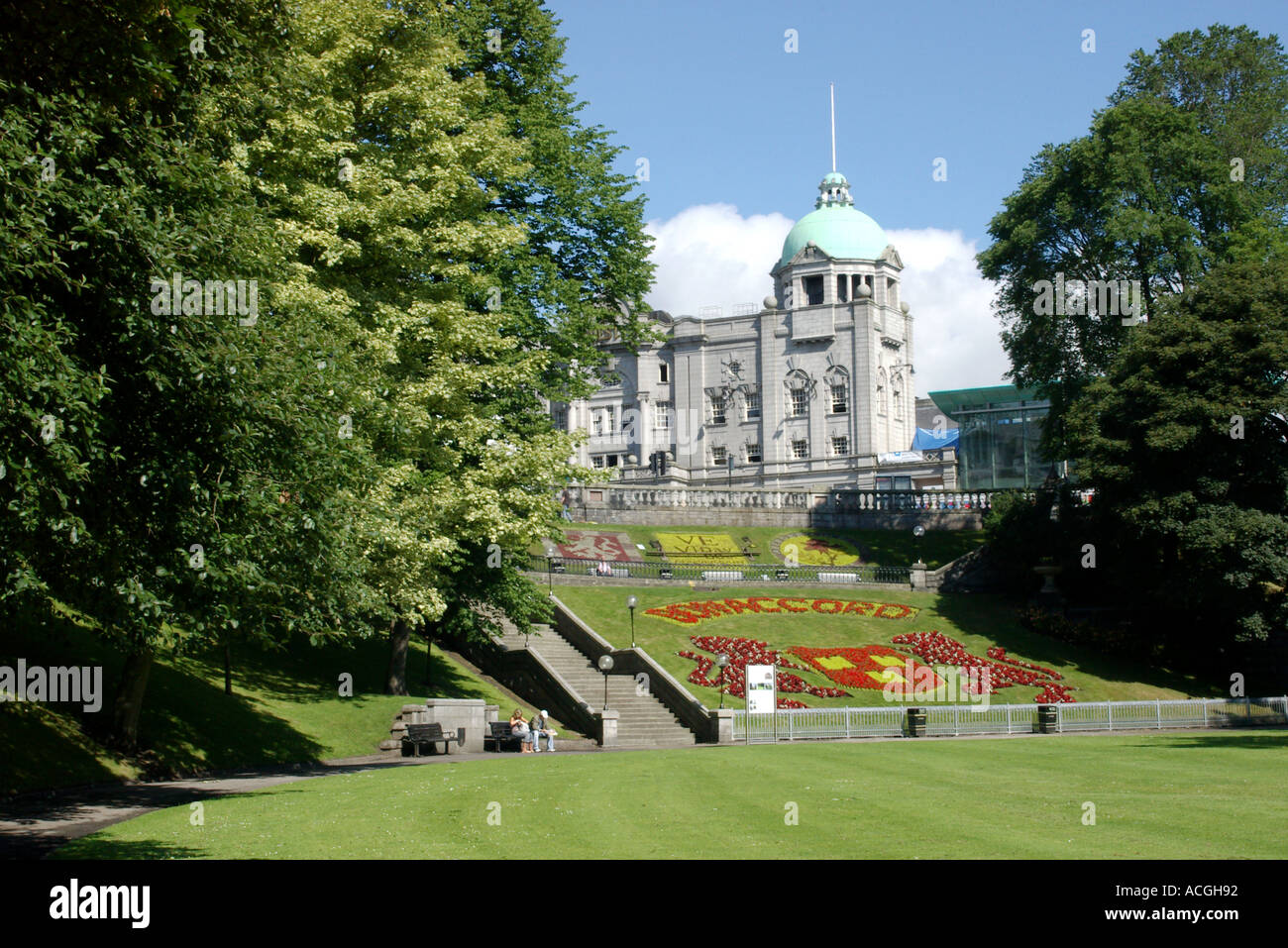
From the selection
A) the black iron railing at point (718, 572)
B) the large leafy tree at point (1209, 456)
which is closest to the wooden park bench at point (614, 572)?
the black iron railing at point (718, 572)

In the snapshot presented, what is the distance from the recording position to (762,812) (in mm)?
15516

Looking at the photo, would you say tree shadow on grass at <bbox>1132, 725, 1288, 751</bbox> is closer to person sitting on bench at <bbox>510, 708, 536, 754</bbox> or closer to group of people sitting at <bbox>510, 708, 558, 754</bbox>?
group of people sitting at <bbox>510, 708, 558, 754</bbox>

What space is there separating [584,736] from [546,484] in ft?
31.2

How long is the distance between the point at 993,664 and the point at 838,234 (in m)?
58.2

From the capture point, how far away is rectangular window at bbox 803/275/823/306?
94375 millimetres

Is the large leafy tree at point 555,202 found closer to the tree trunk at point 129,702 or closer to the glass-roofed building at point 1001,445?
the tree trunk at point 129,702

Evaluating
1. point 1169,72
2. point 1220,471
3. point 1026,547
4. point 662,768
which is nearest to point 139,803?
point 662,768

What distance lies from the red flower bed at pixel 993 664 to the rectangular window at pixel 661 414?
51466 millimetres

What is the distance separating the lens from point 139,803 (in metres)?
18.9

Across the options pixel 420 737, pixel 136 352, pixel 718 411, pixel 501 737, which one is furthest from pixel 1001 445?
pixel 136 352

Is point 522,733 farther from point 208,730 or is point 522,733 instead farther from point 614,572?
point 614,572
